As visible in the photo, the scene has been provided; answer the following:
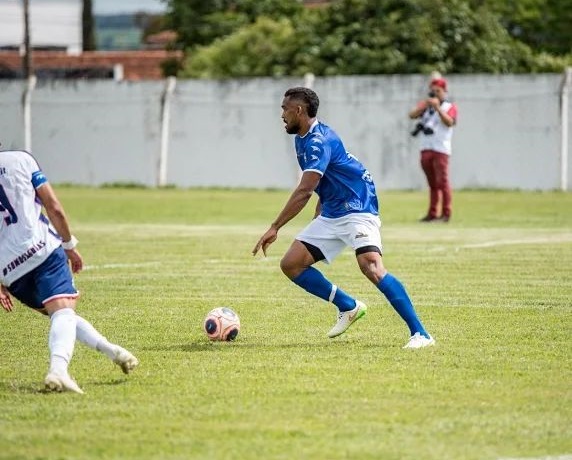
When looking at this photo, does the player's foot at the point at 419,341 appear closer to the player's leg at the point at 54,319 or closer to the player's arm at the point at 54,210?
the player's leg at the point at 54,319

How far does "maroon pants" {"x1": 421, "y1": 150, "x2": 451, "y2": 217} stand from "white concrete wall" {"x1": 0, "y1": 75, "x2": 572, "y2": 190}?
781 centimetres

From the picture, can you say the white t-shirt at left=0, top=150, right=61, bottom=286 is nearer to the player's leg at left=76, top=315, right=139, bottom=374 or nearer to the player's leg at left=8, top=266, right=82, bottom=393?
the player's leg at left=8, top=266, right=82, bottom=393

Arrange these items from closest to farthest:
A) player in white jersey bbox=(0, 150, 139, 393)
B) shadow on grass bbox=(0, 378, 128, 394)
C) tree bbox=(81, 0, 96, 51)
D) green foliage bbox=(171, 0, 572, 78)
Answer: player in white jersey bbox=(0, 150, 139, 393)
shadow on grass bbox=(0, 378, 128, 394)
green foliage bbox=(171, 0, 572, 78)
tree bbox=(81, 0, 96, 51)

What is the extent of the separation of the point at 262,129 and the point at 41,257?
2403 centimetres

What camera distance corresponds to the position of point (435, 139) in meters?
22.5

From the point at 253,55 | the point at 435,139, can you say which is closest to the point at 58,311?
the point at 435,139

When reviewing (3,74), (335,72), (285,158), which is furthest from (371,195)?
(3,74)

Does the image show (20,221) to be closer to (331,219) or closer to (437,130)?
(331,219)

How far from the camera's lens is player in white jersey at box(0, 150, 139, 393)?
825 cm

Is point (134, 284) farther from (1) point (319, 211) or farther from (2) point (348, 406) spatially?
(2) point (348, 406)

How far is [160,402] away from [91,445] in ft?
3.63

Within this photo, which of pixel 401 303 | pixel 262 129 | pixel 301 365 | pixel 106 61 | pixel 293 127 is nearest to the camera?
pixel 301 365

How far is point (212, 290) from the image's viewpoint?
13.7m

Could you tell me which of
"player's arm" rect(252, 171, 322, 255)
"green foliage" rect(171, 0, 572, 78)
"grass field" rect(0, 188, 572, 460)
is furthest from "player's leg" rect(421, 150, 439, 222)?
"green foliage" rect(171, 0, 572, 78)
